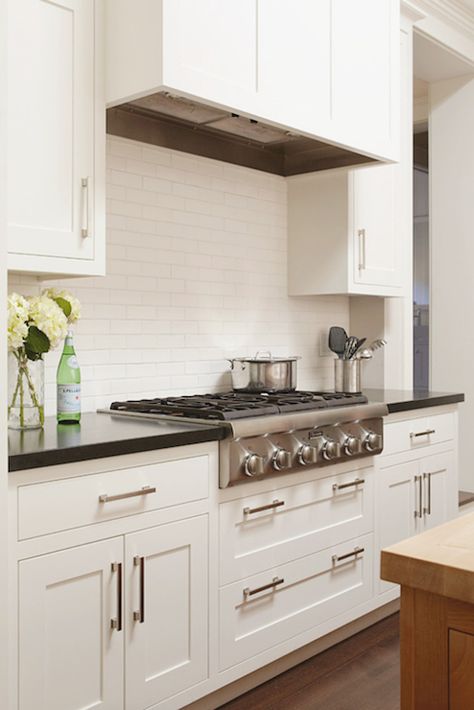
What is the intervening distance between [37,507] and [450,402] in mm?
2384

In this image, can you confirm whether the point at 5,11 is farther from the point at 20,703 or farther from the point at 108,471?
the point at 20,703

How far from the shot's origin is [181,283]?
3.21m

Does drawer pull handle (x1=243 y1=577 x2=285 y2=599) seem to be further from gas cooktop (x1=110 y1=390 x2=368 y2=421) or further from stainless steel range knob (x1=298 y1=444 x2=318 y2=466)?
gas cooktop (x1=110 y1=390 x2=368 y2=421)

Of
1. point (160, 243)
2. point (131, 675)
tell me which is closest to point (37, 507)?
point (131, 675)

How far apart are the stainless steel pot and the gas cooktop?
33 mm

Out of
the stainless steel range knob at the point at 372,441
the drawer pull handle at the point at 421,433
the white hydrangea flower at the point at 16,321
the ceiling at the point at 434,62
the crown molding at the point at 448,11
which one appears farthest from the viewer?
the ceiling at the point at 434,62

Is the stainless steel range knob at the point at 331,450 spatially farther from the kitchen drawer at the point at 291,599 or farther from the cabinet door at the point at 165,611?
the cabinet door at the point at 165,611

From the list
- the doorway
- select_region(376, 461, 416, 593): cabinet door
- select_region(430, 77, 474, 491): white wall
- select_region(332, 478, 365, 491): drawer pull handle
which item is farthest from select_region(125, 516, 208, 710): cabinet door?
the doorway

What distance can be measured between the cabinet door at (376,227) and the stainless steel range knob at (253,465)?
1478mm

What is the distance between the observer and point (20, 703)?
1853 mm

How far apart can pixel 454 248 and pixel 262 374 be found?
2.18 metres

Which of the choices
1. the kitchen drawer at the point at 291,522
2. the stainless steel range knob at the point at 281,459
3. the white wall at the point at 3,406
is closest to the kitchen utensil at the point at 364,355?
the kitchen drawer at the point at 291,522

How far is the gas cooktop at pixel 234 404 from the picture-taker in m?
2.55

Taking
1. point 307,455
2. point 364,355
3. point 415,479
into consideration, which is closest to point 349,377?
point 364,355
